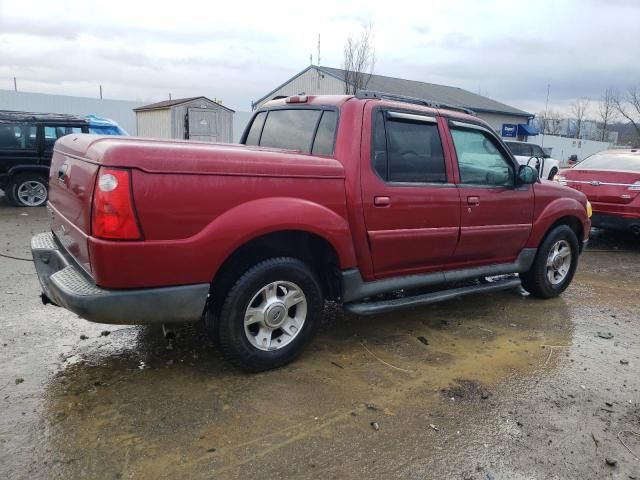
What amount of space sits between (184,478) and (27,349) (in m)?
2.05

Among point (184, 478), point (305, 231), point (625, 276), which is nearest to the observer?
point (184, 478)

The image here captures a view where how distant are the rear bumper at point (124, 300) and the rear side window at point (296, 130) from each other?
1.54m

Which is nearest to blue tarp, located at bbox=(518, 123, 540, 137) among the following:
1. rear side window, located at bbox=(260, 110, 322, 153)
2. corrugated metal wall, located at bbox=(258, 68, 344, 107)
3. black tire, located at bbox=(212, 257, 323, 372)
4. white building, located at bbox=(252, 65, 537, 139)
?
white building, located at bbox=(252, 65, 537, 139)

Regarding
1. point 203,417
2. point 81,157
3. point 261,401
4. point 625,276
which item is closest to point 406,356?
point 261,401

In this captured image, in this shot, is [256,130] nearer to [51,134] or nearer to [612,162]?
[612,162]

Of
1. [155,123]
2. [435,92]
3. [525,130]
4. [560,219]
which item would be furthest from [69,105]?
[525,130]

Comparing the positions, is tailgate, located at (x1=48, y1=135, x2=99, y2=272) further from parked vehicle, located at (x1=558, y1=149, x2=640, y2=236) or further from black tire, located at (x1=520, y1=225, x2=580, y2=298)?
parked vehicle, located at (x1=558, y1=149, x2=640, y2=236)

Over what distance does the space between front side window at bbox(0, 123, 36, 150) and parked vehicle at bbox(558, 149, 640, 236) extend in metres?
10.2

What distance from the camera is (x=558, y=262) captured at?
18.3ft

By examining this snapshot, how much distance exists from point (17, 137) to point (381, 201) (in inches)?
362

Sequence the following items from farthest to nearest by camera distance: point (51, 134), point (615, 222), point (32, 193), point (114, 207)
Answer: point (32, 193), point (51, 134), point (615, 222), point (114, 207)

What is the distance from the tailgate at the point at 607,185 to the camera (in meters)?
8.16

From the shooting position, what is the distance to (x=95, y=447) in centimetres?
269

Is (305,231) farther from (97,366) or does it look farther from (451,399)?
(97,366)
